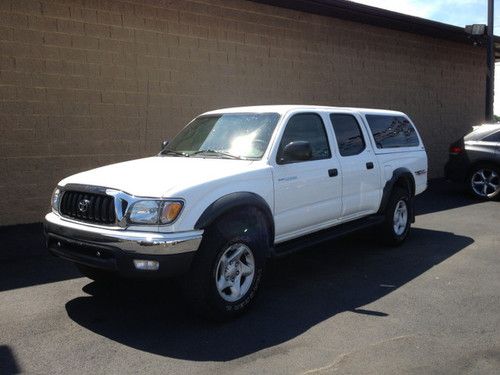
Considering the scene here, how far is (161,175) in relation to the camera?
189 inches

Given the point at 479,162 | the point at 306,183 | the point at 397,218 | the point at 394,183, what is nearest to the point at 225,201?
the point at 306,183

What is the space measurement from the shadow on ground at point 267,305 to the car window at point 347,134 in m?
1.37

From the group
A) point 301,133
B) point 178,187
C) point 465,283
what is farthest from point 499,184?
point 178,187

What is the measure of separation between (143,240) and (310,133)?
2561 mm

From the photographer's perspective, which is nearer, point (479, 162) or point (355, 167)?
point (355, 167)

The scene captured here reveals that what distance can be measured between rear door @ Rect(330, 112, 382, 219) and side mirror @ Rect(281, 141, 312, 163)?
0.93m

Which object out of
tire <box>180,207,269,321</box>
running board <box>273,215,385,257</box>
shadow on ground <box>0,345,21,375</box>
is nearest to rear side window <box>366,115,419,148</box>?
running board <box>273,215,385,257</box>

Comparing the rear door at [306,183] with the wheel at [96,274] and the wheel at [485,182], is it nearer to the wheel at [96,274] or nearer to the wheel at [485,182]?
the wheel at [96,274]

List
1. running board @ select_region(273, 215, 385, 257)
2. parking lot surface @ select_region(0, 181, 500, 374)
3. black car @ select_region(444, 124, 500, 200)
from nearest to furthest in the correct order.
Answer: parking lot surface @ select_region(0, 181, 500, 374)
running board @ select_region(273, 215, 385, 257)
black car @ select_region(444, 124, 500, 200)

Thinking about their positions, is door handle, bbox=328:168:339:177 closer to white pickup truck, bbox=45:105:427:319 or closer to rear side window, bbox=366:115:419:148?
white pickup truck, bbox=45:105:427:319

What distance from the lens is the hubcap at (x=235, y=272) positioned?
15.4ft

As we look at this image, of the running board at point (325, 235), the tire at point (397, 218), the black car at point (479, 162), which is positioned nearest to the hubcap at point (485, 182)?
the black car at point (479, 162)

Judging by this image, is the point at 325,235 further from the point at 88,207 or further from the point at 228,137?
the point at 88,207

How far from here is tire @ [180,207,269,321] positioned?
14.7 ft
